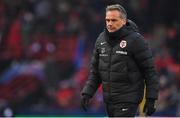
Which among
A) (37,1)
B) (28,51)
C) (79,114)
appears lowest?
(79,114)

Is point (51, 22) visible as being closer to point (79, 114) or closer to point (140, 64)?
point (79, 114)

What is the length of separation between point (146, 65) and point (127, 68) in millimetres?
200

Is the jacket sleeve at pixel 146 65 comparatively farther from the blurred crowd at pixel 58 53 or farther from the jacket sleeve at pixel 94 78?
the blurred crowd at pixel 58 53

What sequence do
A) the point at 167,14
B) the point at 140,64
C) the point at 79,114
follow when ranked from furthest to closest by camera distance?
the point at 167,14 → the point at 79,114 → the point at 140,64

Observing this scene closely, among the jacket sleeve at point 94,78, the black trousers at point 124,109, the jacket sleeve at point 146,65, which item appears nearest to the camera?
the jacket sleeve at point 146,65

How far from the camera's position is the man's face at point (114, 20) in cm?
691

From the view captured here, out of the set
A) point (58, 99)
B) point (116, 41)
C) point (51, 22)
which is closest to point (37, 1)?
point (51, 22)

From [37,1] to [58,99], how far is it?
2147 mm

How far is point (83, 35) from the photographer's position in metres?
14.4

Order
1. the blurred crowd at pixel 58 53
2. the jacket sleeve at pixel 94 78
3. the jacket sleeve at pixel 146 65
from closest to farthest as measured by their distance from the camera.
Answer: the jacket sleeve at pixel 146 65, the jacket sleeve at pixel 94 78, the blurred crowd at pixel 58 53

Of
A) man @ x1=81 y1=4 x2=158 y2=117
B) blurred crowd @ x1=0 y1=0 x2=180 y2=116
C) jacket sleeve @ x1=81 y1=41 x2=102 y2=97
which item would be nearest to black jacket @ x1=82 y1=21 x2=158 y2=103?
man @ x1=81 y1=4 x2=158 y2=117

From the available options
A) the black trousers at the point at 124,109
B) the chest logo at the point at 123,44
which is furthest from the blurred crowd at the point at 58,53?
the chest logo at the point at 123,44

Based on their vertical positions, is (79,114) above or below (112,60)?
below

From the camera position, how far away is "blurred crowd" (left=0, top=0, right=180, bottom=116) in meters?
14.1
